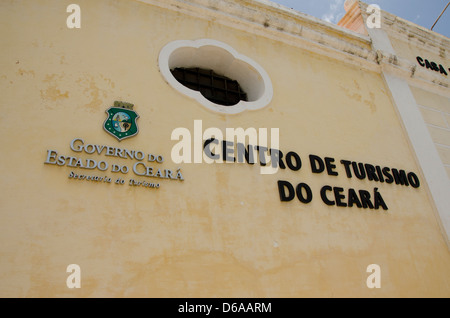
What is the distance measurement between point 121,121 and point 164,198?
990 millimetres

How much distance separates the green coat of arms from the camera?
11.3 feet

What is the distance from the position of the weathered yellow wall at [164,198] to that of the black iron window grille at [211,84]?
0.51 metres

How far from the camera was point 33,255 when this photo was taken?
8.72 ft

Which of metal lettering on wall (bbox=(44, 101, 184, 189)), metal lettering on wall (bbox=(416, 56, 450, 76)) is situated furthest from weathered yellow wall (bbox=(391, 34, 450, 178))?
metal lettering on wall (bbox=(44, 101, 184, 189))

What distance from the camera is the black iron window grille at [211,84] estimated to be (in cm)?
478

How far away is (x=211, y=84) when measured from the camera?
4.93 metres

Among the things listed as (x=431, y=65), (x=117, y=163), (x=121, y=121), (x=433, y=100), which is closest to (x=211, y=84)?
(x=121, y=121)

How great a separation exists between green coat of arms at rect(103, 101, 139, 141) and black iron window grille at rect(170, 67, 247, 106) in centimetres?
129

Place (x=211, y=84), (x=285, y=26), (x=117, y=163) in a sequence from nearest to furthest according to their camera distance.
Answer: (x=117, y=163) → (x=211, y=84) → (x=285, y=26)

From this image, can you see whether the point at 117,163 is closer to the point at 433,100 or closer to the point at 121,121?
the point at 121,121

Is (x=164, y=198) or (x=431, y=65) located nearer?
(x=164, y=198)

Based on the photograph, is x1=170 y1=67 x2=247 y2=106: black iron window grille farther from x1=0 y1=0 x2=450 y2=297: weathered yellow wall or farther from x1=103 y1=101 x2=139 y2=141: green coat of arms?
x1=103 y1=101 x2=139 y2=141: green coat of arms
